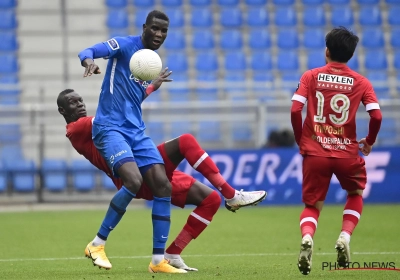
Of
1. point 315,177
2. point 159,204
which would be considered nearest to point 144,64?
point 159,204

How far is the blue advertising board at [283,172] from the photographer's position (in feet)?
53.1

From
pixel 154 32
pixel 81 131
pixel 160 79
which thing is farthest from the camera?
pixel 81 131

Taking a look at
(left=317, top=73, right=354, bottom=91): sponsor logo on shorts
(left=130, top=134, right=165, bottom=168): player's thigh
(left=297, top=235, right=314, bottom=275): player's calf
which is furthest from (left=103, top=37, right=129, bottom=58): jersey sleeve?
(left=297, top=235, right=314, bottom=275): player's calf

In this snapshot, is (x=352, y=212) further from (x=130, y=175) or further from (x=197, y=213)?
(x=130, y=175)

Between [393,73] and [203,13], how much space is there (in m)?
5.61

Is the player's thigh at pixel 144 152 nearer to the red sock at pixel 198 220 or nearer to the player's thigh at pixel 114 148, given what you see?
the player's thigh at pixel 114 148

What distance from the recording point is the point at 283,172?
53.4ft

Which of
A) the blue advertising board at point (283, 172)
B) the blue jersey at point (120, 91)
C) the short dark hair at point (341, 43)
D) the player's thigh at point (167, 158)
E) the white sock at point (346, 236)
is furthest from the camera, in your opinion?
the blue advertising board at point (283, 172)

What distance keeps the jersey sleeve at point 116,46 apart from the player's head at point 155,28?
21cm

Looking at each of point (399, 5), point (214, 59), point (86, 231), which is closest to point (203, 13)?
point (214, 59)

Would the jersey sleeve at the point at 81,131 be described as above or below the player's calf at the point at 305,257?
above

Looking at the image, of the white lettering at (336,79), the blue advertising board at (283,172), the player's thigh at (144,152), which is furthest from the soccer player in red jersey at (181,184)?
the blue advertising board at (283,172)

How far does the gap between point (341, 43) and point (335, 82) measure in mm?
339

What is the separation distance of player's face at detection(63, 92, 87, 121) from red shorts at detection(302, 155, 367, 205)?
2473mm
